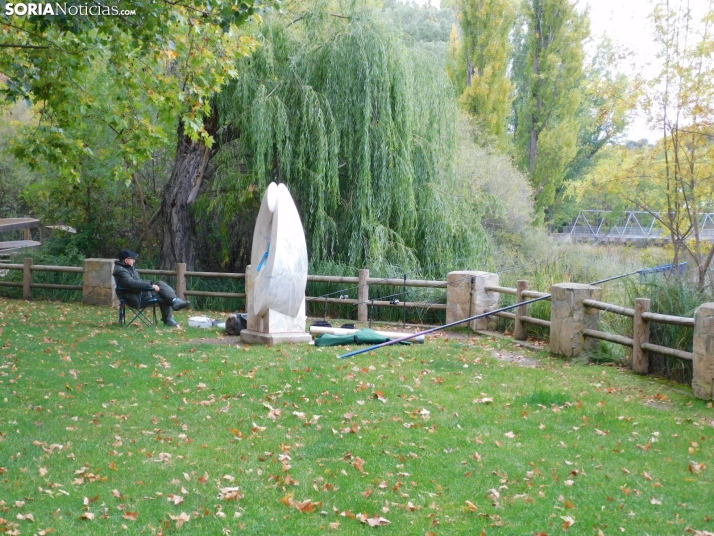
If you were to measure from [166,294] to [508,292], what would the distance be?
5.38 metres

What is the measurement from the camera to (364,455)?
217 inches

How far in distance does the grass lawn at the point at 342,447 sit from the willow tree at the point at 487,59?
19769 mm

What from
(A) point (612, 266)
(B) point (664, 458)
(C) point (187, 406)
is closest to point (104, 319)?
(C) point (187, 406)

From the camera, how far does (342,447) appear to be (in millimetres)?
5688

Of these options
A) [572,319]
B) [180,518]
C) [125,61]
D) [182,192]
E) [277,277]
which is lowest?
[180,518]

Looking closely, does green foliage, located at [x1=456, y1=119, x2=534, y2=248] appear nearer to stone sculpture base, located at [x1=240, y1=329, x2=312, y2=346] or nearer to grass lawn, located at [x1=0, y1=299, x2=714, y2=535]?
stone sculpture base, located at [x1=240, y1=329, x2=312, y2=346]

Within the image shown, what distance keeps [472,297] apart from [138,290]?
5.35 m

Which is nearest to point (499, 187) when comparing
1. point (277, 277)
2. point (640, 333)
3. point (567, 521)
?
point (277, 277)

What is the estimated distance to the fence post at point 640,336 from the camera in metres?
8.38

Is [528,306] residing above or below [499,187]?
below

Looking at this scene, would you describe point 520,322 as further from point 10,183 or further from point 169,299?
point 10,183

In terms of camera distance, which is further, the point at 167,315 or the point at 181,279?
the point at 181,279

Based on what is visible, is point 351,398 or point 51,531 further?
point 351,398

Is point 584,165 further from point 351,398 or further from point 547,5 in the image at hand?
point 351,398
